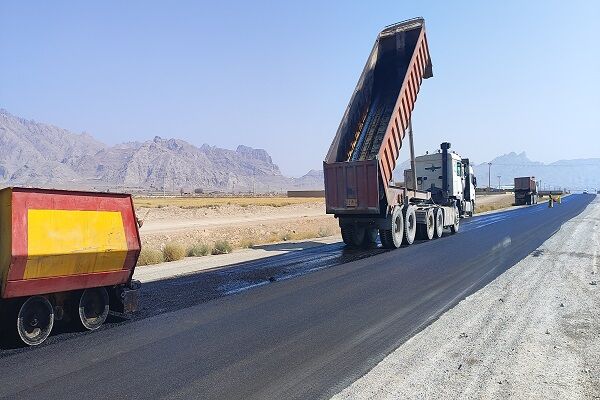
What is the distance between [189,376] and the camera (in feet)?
17.7

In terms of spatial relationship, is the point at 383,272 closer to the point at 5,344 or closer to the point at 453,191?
the point at 5,344

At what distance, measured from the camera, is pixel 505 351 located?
6.06m

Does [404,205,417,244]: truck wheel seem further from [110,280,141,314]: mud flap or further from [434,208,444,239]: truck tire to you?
[110,280,141,314]: mud flap

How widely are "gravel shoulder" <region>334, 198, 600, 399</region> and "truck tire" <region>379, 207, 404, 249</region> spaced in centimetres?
651

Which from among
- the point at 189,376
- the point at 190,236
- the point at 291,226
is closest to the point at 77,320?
the point at 189,376

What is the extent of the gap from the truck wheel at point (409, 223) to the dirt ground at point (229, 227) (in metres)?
6.31

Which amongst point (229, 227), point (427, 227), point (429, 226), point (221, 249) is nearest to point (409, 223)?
point (427, 227)

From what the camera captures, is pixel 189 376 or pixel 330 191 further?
pixel 330 191

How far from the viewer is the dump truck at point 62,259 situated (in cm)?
634

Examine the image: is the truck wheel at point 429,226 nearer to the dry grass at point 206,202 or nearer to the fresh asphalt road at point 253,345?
the fresh asphalt road at point 253,345

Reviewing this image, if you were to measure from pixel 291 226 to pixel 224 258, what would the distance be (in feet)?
49.5

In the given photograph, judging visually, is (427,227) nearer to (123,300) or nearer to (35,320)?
(123,300)

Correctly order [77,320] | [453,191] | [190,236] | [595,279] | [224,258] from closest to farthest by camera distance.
A: 1. [77,320]
2. [595,279]
3. [224,258]
4. [453,191]
5. [190,236]

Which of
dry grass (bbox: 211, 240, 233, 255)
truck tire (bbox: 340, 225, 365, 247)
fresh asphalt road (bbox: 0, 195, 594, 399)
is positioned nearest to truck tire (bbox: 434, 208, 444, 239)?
truck tire (bbox: 340, 225, 365, 247)
